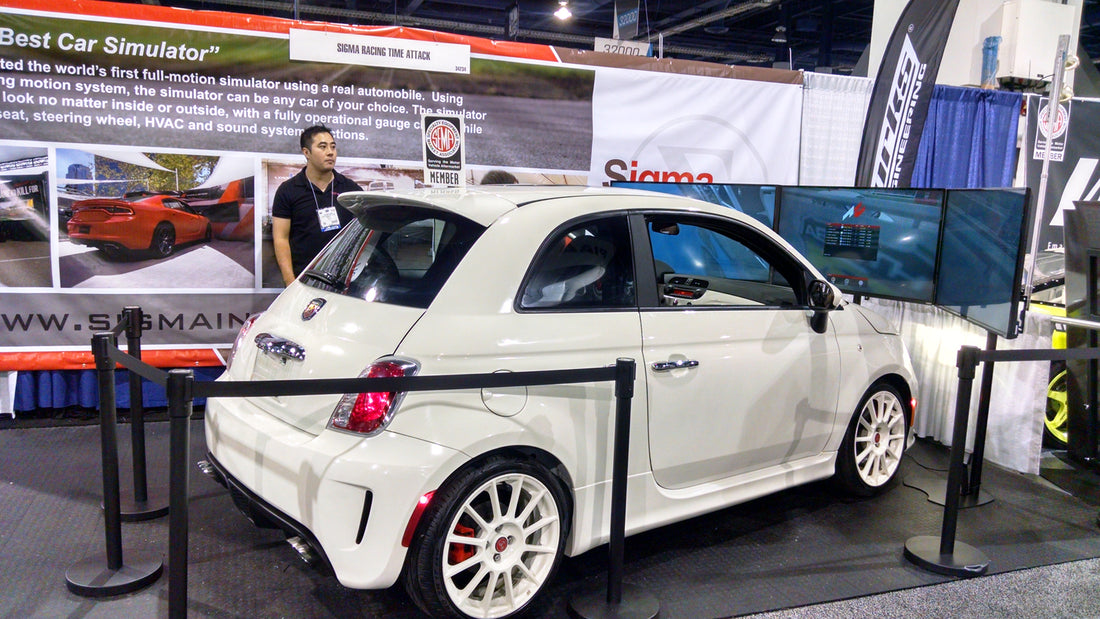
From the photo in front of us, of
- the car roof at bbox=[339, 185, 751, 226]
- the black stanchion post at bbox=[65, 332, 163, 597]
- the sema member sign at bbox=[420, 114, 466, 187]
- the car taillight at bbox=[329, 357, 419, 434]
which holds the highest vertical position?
the sema member sign at bbox=[420, 114, 466, 187]

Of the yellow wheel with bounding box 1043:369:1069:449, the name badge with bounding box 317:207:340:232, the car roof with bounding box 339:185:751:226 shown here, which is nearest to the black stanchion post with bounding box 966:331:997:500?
the yellow wheel with bounding box 1043:369:1069:449

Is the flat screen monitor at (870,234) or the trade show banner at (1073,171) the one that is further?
the trade show banner at (1073,171)

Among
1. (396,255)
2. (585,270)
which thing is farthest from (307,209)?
(585,270)

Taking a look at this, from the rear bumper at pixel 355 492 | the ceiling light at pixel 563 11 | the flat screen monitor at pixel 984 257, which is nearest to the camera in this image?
the rear bumper at pixel 355 492

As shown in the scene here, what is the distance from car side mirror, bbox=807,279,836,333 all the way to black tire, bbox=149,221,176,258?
3.95 meters

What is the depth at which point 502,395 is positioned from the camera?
2578 mm

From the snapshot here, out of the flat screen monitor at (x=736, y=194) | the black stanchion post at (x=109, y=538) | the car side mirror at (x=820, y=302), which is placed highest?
the flat screen monitor at (x=736, y=194)

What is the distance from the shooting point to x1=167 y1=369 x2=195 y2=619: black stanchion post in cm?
223

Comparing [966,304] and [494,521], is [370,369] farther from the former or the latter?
[966,304]

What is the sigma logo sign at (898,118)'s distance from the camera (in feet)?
20.5

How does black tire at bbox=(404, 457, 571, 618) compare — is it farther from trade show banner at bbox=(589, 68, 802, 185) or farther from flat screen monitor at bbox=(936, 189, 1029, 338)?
trade show banner at bbox=(589, 68, 802, 185)

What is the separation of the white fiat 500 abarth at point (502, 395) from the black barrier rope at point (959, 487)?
0.59 meters

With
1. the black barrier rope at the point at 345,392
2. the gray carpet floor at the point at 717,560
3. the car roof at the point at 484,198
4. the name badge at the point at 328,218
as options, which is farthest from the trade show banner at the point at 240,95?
the black barrier rope at the point at 345,392

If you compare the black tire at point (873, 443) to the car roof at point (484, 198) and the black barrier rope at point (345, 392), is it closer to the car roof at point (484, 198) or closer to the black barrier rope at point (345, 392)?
the car roof at point (484, 198)
